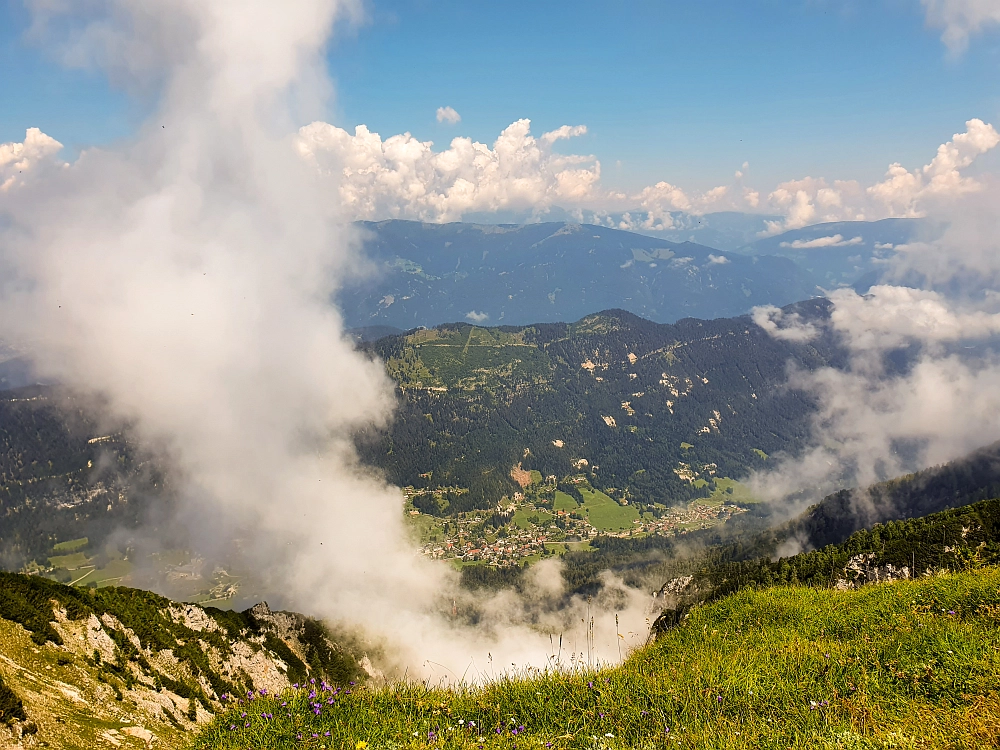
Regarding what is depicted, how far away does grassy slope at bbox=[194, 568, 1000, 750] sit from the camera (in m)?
6.64

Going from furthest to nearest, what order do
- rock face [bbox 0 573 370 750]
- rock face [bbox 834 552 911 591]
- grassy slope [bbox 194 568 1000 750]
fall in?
rock face [bbox 834 552 911 591] → rock face [bbox 0 573 370 750] → grassy slope [bbox 194 568 1000 750]

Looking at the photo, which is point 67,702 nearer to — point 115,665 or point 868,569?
point 115,665

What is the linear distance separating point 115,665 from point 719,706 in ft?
147

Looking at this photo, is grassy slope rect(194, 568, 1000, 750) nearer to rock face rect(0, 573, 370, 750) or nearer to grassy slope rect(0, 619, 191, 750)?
rock face rect(0, 573, 370, 750)

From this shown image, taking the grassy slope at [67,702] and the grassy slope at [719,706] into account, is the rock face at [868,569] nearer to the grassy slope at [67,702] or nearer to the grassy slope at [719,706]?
the grassy slope at [719,706]

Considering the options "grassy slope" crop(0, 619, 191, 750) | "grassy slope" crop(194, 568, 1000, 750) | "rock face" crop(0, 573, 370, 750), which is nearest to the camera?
"grassy slope" crop(194, 568, 1000, 750)

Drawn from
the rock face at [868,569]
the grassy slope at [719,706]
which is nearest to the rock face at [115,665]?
the grassy slope at [719,706]

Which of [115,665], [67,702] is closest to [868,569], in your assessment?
[115,665]

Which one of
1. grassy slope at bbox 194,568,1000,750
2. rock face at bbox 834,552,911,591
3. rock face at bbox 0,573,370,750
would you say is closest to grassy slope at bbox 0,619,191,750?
rock face at bbox 0,573,370,750

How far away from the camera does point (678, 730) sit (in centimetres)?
711

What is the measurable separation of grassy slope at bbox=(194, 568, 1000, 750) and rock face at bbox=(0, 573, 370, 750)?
1.48 m

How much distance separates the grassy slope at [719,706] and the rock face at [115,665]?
148 cm

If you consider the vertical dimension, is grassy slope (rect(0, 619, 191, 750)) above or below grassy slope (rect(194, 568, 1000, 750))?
below

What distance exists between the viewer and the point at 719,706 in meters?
7.76
